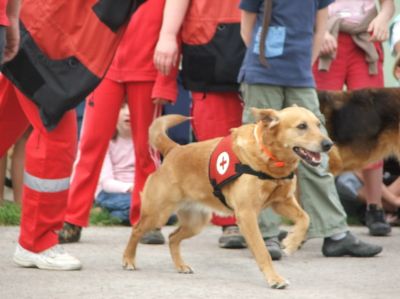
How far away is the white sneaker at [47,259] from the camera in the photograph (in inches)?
210

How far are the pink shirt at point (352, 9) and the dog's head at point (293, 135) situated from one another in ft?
6.53

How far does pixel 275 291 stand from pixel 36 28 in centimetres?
170

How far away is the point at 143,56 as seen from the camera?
6488 millimetres

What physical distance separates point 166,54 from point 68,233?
126cm

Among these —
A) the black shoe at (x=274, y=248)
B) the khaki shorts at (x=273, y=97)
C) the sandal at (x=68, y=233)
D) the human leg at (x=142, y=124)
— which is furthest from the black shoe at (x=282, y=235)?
the sandal at (x=68, y=233)

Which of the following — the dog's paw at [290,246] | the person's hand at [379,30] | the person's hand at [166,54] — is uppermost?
the person's hand at [379,30]

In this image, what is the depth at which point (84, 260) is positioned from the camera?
5.82 meters

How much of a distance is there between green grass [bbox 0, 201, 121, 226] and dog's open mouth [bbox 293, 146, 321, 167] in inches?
100

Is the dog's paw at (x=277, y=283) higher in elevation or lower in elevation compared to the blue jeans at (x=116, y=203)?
higher

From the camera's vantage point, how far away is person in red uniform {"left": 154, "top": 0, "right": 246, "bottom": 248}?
6.20 meters

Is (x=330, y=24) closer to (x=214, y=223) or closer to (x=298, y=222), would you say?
(x=214, y=223)

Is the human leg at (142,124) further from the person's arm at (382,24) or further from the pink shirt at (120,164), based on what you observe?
the person's arm at (382,24)

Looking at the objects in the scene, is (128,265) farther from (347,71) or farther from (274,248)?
(347,71)

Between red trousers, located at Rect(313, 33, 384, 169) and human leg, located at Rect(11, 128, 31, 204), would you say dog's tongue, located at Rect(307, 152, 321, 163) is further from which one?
human leg, located at Rect(11, 128, 31, 204)
